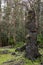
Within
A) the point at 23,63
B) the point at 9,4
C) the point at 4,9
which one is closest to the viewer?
the point at 23,63

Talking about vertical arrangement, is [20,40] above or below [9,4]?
below

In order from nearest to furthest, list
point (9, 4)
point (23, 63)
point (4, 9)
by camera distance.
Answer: point (23, 63), point (9, 4), point (4, 9)

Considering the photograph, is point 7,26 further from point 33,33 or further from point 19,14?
point 33,33

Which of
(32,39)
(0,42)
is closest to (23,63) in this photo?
(32,39)

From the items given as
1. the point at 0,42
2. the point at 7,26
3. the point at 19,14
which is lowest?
the point at 0,42

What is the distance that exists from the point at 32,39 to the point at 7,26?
8714 mm

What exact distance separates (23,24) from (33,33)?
28.5ft

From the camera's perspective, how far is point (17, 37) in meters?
17.3

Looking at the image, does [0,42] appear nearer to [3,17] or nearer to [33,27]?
[3,17]

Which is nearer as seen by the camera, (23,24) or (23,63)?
(23,63)

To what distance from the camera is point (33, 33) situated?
8.62 m

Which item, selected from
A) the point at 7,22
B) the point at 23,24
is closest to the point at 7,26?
the point at 7,22

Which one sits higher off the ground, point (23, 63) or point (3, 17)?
point (3, 17)

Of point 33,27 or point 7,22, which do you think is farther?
point 7,22
